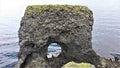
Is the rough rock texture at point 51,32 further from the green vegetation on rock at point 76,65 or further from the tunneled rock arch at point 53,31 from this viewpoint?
the green vegetation on rock at point 76,65

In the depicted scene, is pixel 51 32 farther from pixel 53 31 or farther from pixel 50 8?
pixel 50 8

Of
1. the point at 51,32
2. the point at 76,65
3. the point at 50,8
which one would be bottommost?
the point at 76,65

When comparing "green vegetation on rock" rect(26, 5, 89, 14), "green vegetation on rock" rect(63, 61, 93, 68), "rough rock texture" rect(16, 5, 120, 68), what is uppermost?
"green vegetation on rock" rect(26, 5, 89, 14)

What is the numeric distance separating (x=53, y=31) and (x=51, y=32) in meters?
0.18

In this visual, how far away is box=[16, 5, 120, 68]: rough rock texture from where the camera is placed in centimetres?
2428

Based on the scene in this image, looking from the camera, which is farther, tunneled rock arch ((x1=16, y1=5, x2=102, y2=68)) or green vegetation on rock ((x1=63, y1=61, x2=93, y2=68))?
green vegetation on rock ((x1=63, y1=61, x2=93, y2=68))

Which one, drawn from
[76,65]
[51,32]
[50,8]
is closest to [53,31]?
[51,32]

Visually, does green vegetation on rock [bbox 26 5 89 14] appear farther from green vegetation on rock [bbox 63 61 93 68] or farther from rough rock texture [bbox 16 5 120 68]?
green vegetation on rock [bbox 63 61 93 68]

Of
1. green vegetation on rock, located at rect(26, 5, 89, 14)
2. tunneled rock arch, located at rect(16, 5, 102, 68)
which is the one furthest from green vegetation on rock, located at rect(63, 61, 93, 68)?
green vegetation on rock, located at rect(26, 5, 89, 14)

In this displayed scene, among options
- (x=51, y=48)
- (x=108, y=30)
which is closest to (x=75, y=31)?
(x=51, y=48)

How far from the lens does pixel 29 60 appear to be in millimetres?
25062

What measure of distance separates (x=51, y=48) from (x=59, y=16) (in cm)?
2393

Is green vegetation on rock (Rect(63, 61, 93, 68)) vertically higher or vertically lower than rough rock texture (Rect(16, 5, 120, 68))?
lower

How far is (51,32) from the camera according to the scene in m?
24.5
